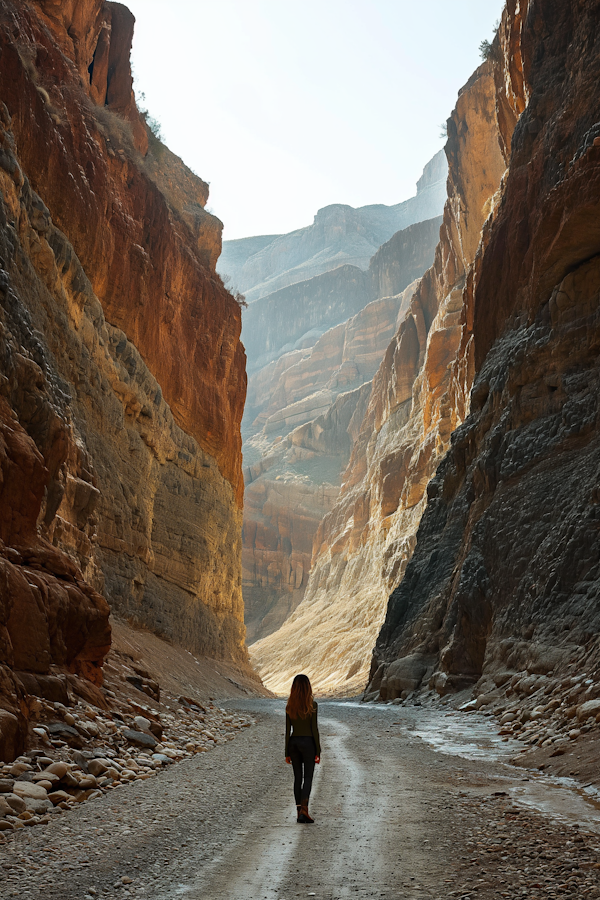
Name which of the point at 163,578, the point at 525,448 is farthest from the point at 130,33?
the point at 525,448

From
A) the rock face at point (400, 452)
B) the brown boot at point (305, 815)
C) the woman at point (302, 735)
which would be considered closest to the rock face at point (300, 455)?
the rock face at point (400, 452)

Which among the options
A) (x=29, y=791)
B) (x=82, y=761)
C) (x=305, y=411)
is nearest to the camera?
(x=29, y=791)

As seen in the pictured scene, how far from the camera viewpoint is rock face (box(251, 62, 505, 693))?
45.5 m

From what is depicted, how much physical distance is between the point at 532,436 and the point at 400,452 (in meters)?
39.8

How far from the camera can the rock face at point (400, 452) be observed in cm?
4547

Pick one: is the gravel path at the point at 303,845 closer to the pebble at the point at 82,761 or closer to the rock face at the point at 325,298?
the pebble at the point at 82,761

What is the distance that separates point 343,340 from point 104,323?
99400 mm

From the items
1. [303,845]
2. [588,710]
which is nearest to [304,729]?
[303,845]

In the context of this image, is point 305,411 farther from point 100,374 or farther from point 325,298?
point 100,374

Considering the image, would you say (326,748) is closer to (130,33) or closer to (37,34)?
(37,34)

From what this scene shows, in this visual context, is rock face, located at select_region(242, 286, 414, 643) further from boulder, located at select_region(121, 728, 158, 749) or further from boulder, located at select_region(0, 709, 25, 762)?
boulder, located at select_region(0, 709, 25, 762)

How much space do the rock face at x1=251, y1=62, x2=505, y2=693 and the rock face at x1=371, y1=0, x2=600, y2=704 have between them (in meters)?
15.0

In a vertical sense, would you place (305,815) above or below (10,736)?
below

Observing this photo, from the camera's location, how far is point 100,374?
1980cm
